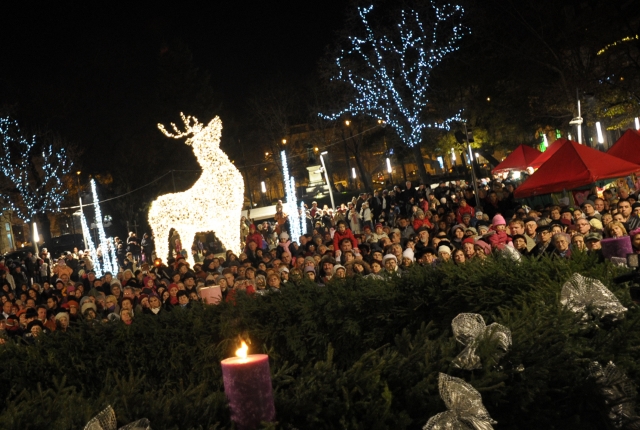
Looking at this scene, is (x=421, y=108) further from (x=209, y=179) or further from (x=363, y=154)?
(x=363, y=154)

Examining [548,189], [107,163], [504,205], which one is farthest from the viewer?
[107,163]

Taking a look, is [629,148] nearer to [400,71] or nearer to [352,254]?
[352,254]

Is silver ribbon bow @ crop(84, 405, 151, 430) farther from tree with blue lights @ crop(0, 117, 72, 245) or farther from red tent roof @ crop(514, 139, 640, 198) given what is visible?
tree with blue lights @ crop(0, 117, 72, 245)

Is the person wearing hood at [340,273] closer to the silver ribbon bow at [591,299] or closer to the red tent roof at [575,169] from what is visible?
the silver ribbon bow at [591,299]

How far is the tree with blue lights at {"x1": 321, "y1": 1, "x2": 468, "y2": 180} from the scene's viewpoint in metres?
41.6

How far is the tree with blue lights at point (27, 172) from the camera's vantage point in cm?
4694

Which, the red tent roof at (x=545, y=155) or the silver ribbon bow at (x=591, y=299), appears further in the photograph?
the red tent roof at (x=545, y=155)

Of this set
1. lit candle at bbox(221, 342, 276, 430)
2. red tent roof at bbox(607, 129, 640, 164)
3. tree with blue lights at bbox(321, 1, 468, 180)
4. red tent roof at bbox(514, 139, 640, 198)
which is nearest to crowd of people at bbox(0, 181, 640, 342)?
red tent roof at bbox(514, 139, 640, 198)

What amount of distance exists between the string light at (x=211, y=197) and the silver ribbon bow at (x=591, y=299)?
18.5 metres

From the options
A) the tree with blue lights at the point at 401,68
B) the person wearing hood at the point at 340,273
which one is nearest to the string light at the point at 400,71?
the tree with blue lights at the point at 401,68

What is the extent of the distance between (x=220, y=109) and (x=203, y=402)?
6720cm

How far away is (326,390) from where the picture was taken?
3.06m

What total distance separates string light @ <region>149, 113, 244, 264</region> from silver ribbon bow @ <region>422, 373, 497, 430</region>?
1948 centimetres

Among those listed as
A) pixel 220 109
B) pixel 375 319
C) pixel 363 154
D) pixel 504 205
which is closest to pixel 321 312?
pixel 375 319
